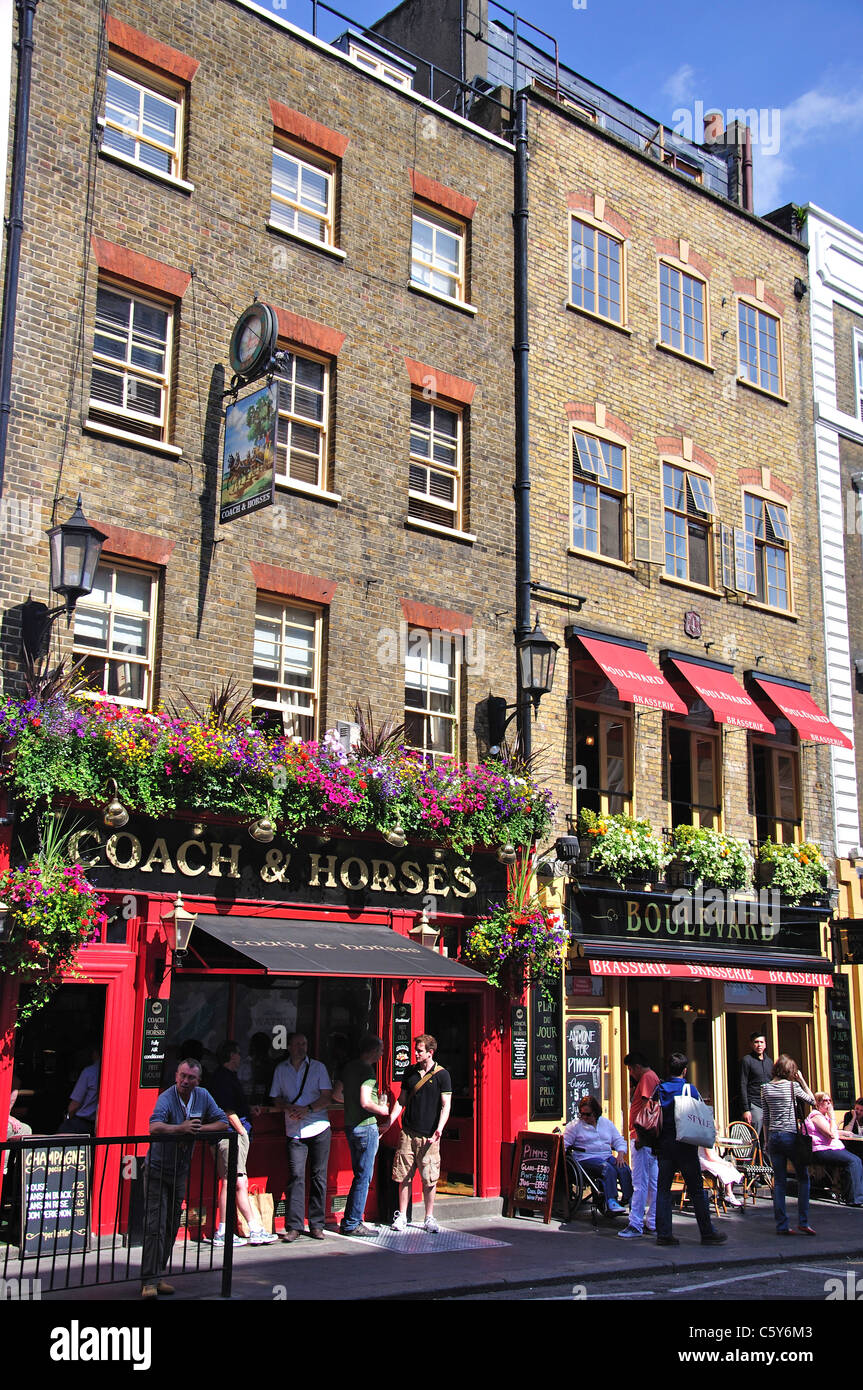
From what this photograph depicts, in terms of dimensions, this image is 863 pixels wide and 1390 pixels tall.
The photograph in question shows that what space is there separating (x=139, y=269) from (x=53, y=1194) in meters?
9.00

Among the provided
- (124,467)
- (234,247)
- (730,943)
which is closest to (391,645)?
(124,467)

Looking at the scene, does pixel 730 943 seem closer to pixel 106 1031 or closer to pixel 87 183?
pixel 106 1031

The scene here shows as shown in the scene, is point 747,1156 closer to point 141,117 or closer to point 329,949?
point 329,949

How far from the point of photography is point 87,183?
44.3 ft

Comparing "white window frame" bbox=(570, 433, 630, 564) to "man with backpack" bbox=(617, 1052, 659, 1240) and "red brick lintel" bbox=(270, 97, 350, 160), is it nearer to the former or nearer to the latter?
"red brick lintel" bbox=(270, 97, 350, 160)

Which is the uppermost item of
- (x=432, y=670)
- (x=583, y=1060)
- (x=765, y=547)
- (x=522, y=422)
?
(x=522, y=422)

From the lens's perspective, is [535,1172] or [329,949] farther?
[535,1172]

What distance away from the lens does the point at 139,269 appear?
45.1ft

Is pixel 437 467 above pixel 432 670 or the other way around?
above

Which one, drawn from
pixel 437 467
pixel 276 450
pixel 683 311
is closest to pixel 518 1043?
pixel 437 467

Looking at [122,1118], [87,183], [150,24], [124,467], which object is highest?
[150,24]

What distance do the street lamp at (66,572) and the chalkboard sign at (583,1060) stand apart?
839cm

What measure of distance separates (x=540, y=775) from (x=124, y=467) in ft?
21.6

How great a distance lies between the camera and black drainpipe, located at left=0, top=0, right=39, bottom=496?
12.4 metres
